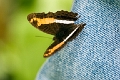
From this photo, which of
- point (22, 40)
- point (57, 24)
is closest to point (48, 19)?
point (57, 24)

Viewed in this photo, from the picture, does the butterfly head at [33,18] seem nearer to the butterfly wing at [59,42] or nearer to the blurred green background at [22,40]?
the butterfly wing at [59,42]

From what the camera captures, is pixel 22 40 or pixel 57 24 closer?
pixel 57 24

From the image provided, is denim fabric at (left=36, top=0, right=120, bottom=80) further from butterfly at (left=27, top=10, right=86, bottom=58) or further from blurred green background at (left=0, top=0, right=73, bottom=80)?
blurred green background at (left=0, top=0, right=73, bottom=80)

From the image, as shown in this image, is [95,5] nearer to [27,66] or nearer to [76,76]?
[76,76]

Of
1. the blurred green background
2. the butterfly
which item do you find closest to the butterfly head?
the butterfly

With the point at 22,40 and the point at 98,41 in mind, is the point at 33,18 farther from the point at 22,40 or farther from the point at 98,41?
the point at 22,40

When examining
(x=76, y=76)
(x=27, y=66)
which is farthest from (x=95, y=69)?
(x=27, y=66)
